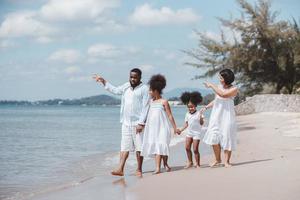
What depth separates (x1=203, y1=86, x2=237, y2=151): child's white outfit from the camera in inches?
343

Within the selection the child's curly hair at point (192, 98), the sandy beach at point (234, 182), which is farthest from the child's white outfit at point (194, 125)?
the sandy beach at point (234, 182)

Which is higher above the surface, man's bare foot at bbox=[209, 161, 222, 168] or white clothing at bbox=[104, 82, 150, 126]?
white clothing at bbox=[104, 82, 150, 126]

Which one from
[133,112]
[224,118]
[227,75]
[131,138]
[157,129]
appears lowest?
[131,138]

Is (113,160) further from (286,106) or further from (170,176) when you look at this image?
(286,106)

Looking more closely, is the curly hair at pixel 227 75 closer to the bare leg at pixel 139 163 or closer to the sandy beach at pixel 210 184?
the sandy beach at pixel 210 184

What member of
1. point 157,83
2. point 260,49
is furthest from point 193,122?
point 260,49

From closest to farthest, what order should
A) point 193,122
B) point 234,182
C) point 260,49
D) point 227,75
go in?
point 234,182, point 227,75, point 193,122, point 260,49

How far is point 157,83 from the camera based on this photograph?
8.68 metres

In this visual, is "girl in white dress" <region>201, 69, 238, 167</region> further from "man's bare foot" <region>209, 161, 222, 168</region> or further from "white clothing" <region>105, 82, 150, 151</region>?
"white clothing" <region>105, 82, 150, 151</region>

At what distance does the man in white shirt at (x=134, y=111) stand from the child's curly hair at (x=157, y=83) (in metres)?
0.20

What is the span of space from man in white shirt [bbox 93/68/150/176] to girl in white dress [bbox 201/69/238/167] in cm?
113

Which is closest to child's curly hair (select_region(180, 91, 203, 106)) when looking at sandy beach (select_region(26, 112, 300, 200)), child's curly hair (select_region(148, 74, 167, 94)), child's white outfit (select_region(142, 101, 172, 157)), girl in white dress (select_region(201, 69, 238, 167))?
girl in white dress (select_region(201, 69, 238, 167))

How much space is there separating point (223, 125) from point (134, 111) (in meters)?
1.49

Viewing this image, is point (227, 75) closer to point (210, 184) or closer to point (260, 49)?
point (210, 184)
